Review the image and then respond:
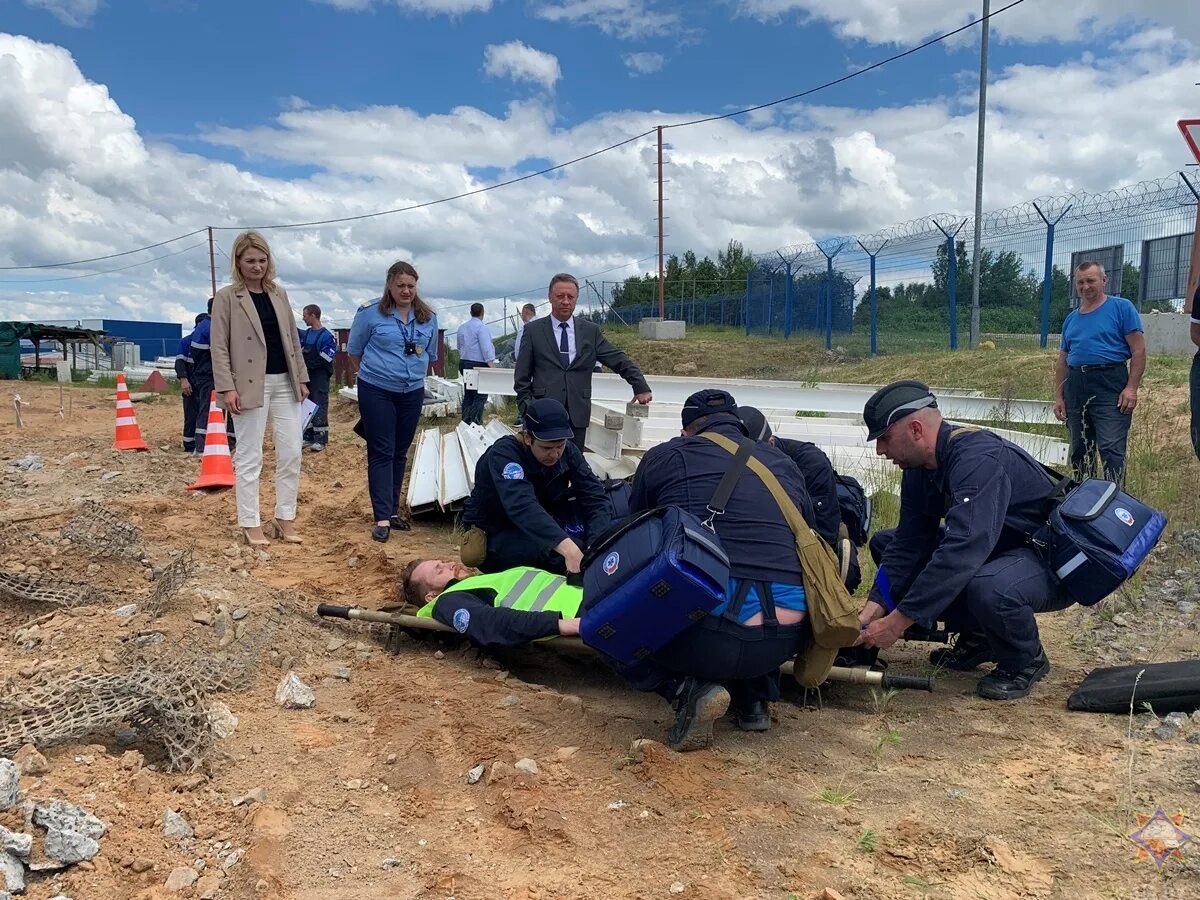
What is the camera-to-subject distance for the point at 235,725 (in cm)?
318

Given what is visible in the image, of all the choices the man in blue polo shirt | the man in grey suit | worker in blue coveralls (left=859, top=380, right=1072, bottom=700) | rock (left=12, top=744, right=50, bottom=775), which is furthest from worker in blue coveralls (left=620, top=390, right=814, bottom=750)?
the man in blue polo shirt

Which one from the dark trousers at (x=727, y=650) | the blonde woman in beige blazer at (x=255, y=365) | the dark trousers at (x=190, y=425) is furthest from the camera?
the dark trousers at (x=190, y=425)

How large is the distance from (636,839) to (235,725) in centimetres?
152

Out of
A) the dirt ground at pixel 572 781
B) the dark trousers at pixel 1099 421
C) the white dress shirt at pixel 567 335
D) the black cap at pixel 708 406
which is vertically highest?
the white dress shirt at pixel 567 335

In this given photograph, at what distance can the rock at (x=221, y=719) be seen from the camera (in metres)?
3.08

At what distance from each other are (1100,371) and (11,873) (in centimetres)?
605

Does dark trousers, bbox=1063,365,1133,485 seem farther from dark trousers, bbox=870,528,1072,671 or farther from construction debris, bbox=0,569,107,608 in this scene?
construction debris, bbox=0,569,107,608

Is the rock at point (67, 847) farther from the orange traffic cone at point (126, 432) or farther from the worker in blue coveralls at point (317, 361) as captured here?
the orange traffic cone at point (126, 432)

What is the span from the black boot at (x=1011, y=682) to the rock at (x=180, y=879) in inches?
114

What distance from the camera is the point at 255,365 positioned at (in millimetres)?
5266

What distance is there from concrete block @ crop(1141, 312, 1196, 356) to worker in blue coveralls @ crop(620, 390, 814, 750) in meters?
12.4

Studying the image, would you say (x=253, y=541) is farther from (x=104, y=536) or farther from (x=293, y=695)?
(x=293, y=695)

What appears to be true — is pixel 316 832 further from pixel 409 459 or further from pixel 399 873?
pixel 409 459

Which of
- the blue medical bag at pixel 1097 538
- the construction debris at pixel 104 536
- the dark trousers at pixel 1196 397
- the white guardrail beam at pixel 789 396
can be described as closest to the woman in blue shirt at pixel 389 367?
the construction debris at pixel 104 536
